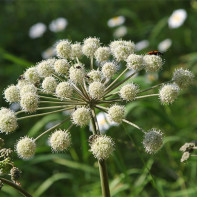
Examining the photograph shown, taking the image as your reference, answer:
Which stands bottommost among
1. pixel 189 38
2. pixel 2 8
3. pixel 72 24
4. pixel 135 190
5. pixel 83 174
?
pixel 135 190

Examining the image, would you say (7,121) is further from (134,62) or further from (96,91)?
(134,62)

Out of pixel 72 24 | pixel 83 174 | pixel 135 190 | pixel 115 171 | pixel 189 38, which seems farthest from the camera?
pixel 72 24

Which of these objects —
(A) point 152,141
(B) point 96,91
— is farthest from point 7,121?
(A) point 152,141

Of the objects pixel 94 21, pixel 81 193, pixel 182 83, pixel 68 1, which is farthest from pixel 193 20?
pixel 182 83

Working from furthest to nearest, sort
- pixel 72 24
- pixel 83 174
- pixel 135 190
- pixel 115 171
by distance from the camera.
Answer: pixel 72 24, pixel 83 174, pixel 115 171, pixel 135 190

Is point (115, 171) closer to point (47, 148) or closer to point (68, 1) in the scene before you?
point (47, 148)

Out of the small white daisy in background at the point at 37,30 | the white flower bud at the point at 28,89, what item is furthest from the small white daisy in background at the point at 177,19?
the white flower bud at the point at 28,89

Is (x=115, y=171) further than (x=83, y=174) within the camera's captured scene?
No

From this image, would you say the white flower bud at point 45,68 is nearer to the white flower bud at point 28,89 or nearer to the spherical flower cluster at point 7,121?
the white flower bud at point 28,89
